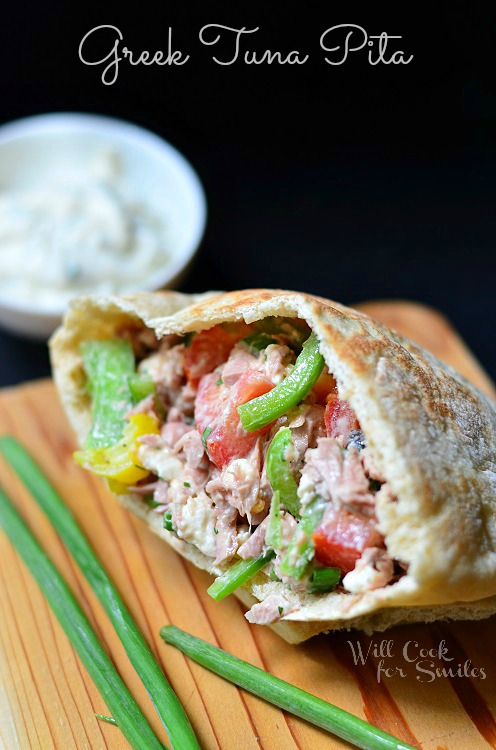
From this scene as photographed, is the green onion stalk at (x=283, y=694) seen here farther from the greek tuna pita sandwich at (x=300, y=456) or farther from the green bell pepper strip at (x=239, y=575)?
the green bell pepper strip at (x=239, y=575)

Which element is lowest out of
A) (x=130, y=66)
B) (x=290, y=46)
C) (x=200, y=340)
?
(x=200, y=340)

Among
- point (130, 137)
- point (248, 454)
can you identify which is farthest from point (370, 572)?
point (130, 137)

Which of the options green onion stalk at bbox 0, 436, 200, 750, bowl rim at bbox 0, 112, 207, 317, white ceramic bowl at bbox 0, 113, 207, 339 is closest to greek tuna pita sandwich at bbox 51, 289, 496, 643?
green onion stalk at bbox 0, 436, 200, 750

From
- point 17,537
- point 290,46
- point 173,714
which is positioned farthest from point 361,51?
point 173,714

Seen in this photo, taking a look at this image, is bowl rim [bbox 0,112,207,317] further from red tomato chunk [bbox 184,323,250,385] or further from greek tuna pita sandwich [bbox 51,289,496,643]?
red tomato chunk [bbox 184,323,250,385]

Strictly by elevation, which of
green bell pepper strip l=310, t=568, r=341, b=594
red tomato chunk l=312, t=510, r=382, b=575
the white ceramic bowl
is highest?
the white ceramic bowl

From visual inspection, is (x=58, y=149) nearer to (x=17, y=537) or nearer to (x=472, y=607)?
(x=17, y=537)

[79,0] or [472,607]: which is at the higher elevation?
[79,0]

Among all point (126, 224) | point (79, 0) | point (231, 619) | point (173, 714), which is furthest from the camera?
point (79, 0)
